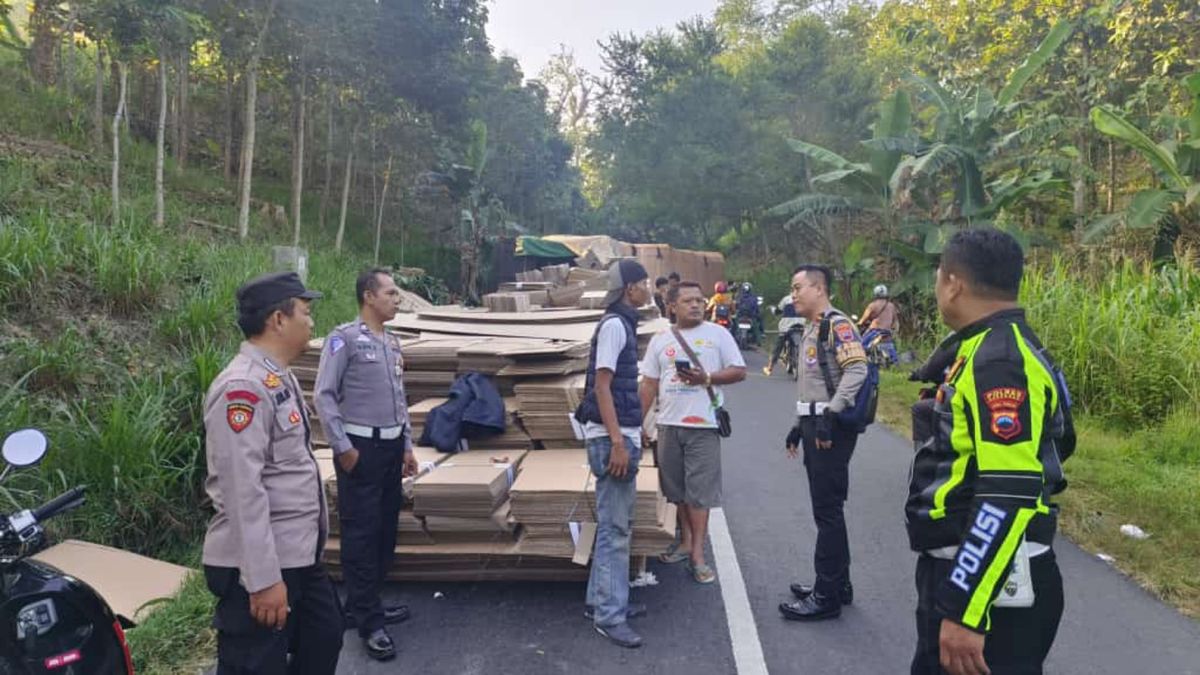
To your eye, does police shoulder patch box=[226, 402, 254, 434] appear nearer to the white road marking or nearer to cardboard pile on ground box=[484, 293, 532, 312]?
the white road marking

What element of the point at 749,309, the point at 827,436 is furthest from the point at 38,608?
the point at 749,309

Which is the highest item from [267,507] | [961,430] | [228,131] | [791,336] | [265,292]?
[228,131]

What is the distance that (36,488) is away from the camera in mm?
4914

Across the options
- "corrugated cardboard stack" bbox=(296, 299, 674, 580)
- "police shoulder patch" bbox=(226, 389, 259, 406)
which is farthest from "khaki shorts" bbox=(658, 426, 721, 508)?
"police shoulder patch" bbox=(226, 389, 259, 406)

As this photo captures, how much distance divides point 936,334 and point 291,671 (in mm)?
12688

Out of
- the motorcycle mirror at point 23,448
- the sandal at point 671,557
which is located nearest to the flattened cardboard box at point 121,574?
the motorcycle mirror at point 23,448

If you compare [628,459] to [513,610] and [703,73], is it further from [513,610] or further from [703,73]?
[703,73]

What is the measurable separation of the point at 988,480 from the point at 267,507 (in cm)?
226

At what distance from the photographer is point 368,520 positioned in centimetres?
398

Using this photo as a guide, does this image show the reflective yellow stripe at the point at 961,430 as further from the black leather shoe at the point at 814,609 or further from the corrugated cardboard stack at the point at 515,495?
the corrugated cardboard stack at the point at 515,495

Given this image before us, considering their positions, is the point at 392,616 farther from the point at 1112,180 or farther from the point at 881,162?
the point at 1112,180

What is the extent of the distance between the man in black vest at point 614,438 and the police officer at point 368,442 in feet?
3.49

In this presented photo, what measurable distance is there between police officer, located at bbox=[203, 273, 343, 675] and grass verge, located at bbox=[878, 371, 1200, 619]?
4.66 metres

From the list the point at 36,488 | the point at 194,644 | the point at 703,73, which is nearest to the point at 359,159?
the point at 703,73
